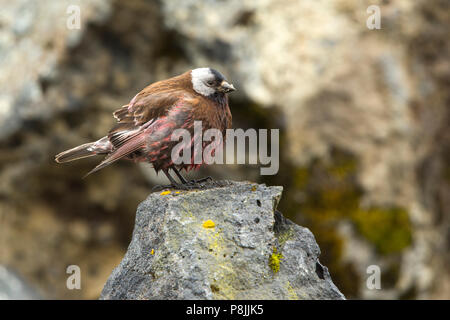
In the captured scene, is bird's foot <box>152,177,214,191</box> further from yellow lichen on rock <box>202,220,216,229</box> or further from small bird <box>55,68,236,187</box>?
yellow lichen on rock <box>202,220,216,229</box>

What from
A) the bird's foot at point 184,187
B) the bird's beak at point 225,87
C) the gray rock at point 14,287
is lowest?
the gray rock at point 14,287

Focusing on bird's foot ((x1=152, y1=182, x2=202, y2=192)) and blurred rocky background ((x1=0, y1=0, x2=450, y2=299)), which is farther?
blurred rocky background ((x1=0, y1=0, x2=450, y2=299))

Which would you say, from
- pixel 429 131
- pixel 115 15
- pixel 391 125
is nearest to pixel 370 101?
pixel 391 125

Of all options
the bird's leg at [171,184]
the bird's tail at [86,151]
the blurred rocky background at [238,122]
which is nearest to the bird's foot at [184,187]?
the bird's leg at [171,184]

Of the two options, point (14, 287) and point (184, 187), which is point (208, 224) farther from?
point (14, 287)

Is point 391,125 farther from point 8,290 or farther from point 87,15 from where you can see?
point 8,290

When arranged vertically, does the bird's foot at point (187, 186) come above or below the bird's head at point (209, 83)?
below

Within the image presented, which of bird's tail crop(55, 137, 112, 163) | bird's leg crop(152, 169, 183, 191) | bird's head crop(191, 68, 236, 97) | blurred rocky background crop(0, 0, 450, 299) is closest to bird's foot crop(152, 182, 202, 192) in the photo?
bird's leg crop(152, 169, 183, 191)

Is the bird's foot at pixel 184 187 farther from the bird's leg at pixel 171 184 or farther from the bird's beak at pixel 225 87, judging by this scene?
the bird's beak at pixel 225 87
